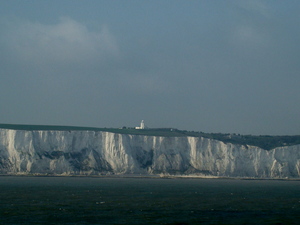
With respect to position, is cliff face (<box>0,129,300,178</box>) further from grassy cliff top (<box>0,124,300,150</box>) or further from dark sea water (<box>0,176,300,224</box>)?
dark sea water (<box>0,176,300,224</box>)

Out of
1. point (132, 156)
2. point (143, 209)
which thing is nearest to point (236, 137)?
point (132, 156)

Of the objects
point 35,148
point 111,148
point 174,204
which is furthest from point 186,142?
point 174,204

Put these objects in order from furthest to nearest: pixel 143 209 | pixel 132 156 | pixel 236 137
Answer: pixel 236 137 < pixel 132 156 < pixel 143 209

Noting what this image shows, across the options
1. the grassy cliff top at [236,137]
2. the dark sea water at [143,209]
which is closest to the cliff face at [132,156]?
the grassy cliff top at [236,137]

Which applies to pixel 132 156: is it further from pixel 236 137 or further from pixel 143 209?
pixel 143 209

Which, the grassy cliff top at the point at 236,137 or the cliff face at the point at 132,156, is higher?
the grassy cliff top at the point at 236,137

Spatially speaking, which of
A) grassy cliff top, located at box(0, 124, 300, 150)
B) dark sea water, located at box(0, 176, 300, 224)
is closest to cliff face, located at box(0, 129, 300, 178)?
grassy cliff top, located at box(0, 124, 300, 150)

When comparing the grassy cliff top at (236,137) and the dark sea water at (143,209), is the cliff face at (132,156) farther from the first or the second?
the dark sea water at (143,209)

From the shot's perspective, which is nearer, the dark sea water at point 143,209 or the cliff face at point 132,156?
the dark sea water at point 143,209
